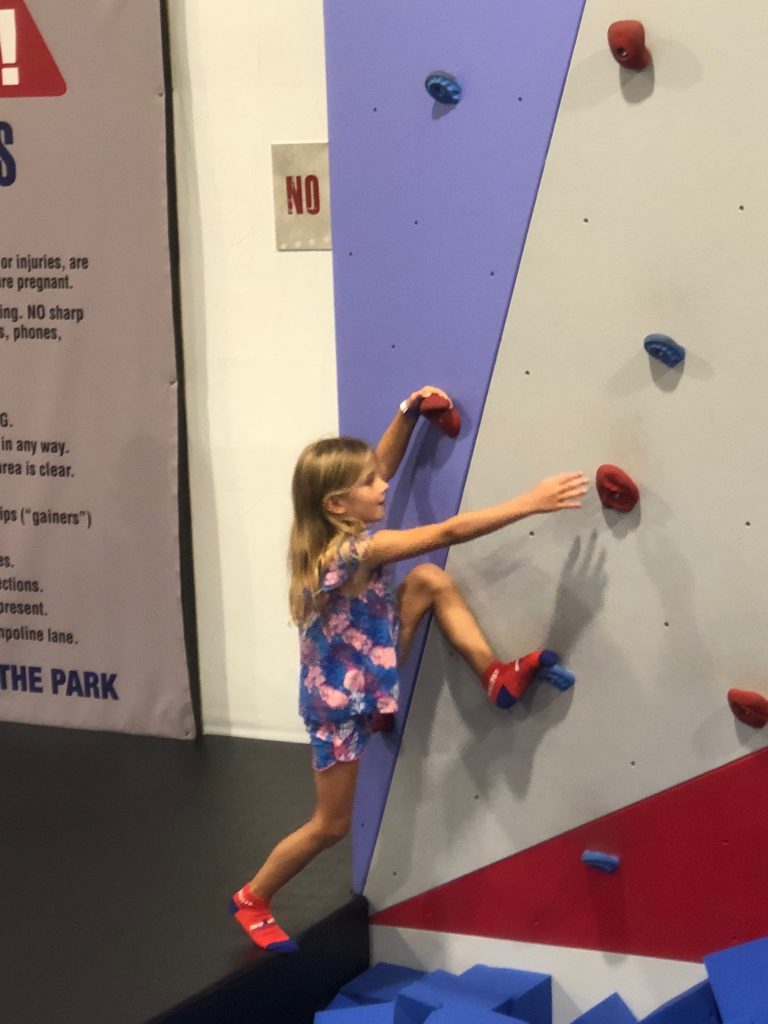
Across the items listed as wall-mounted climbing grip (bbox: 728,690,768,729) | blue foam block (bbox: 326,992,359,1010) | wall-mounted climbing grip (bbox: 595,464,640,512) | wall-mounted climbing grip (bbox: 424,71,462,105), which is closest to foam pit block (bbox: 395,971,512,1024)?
blue foam block (bbox: 326,992,359,1010)

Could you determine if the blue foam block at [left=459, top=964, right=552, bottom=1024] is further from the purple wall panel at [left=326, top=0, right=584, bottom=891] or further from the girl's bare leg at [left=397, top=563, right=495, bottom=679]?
the purple wall panel at [left=326, top=0, right=584, bottom=891]

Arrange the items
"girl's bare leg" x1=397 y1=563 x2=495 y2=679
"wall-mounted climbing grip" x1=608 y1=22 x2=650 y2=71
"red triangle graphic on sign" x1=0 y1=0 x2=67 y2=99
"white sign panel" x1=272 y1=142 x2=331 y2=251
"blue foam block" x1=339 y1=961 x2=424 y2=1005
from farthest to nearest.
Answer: "red triangle graphic on sign" x1=0 y1=0 x2=67 y2=99 < "white sign panel" x1=272 y1=142 x2=331 y2=251 < "blue foam block" x1=339 y1=961 x2=424 y2=1005 < "girl's bare leg" x1=397 y1=563 x2=495 y2=679 < "wall-mounted climbing grip" x1=608 y1=22 x2=650 y2=71

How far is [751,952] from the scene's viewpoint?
86.7 inches

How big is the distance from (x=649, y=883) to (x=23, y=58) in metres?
2.50

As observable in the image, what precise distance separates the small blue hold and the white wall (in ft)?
4.20

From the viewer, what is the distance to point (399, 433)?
2.34m

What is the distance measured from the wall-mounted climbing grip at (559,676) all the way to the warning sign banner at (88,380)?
4.65 feet

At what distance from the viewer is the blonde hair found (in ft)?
7.28

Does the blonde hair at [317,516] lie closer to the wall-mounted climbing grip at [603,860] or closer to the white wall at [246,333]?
the wall-mounted climbing grip at [603,860]

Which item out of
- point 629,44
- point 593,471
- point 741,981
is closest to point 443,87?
point 629,44

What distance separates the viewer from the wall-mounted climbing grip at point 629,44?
203 centimetres

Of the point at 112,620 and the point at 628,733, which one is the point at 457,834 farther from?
the point at 112,620

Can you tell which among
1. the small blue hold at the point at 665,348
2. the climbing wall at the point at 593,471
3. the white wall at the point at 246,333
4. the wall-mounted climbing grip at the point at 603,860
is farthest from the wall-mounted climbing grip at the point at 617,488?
the white wall at the point at 246,333

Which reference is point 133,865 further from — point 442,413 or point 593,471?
point 593,471
